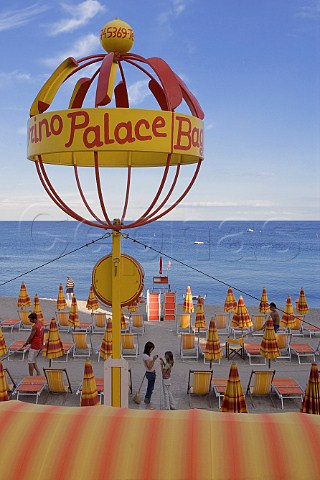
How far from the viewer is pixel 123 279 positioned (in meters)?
7.21

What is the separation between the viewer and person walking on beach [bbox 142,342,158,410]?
390 inches

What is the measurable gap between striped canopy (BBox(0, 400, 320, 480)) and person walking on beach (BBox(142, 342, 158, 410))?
5.74 m

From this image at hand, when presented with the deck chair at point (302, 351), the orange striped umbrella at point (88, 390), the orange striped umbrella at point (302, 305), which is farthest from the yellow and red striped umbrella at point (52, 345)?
the orange striped umbrella at point (302, 305)

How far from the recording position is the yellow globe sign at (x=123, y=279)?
7.19 m

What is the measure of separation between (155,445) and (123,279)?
3.66m

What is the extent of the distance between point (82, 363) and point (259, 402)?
4910mm

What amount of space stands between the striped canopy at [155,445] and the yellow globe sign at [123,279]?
10.4 feet

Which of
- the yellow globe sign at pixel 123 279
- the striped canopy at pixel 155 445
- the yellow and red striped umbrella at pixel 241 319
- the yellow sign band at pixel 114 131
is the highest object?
the yellow sign band at pixel 114 131

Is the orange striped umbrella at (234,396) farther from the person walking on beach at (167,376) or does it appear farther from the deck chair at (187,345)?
the deck chair at (187,345)

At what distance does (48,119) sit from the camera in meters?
6.07

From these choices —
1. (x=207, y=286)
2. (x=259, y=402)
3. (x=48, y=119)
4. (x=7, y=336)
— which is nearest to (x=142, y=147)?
(x=48, y=119)

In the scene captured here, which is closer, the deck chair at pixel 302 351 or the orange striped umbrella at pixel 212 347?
the orange striped umbrella at pixel 212 347

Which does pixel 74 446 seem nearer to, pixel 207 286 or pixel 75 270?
pixel 207 286

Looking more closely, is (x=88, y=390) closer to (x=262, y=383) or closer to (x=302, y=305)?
(x=262, y=383)
